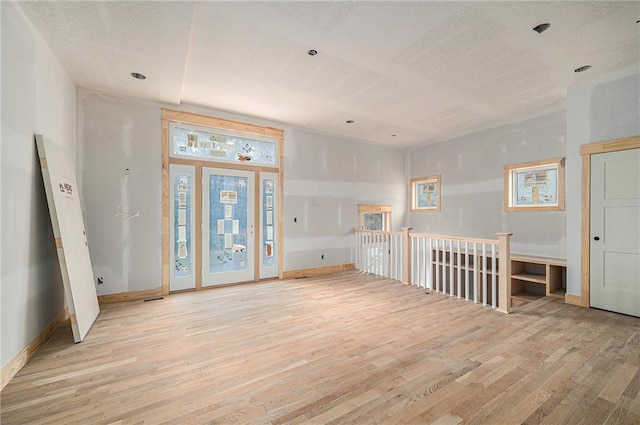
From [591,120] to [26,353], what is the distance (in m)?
6.72

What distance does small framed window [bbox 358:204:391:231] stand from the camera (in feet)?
21.0

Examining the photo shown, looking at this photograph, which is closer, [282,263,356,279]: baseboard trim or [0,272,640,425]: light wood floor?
[0,272,640,425]: light wood floor

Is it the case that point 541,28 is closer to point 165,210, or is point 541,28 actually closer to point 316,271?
point 316,271

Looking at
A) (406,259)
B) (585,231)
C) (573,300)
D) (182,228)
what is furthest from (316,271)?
(585,231)

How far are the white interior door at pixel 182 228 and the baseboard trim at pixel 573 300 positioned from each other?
5.58m

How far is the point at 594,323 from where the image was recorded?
3.14 m

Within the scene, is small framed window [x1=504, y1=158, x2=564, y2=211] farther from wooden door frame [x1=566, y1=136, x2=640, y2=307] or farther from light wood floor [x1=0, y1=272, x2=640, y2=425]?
light wood floor [x1=0, y1=272, x2=640, y2=425]

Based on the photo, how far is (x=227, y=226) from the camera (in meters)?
4.80

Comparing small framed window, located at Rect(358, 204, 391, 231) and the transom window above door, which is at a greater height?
the transom window above door

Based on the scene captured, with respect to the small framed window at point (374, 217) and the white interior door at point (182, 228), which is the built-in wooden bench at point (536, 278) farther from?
the white interior door at point (182, 228)

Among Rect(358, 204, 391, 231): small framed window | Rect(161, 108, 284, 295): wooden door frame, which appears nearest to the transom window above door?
Rect(161, 108, 284, 295): wooden door frame

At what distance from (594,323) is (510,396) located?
221 cm

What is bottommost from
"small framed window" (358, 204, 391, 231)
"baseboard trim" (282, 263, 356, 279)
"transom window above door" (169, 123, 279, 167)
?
"baseboard trim" (282, 263, 356, 279)

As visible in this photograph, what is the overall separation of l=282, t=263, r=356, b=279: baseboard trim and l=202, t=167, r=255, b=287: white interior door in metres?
0.73
